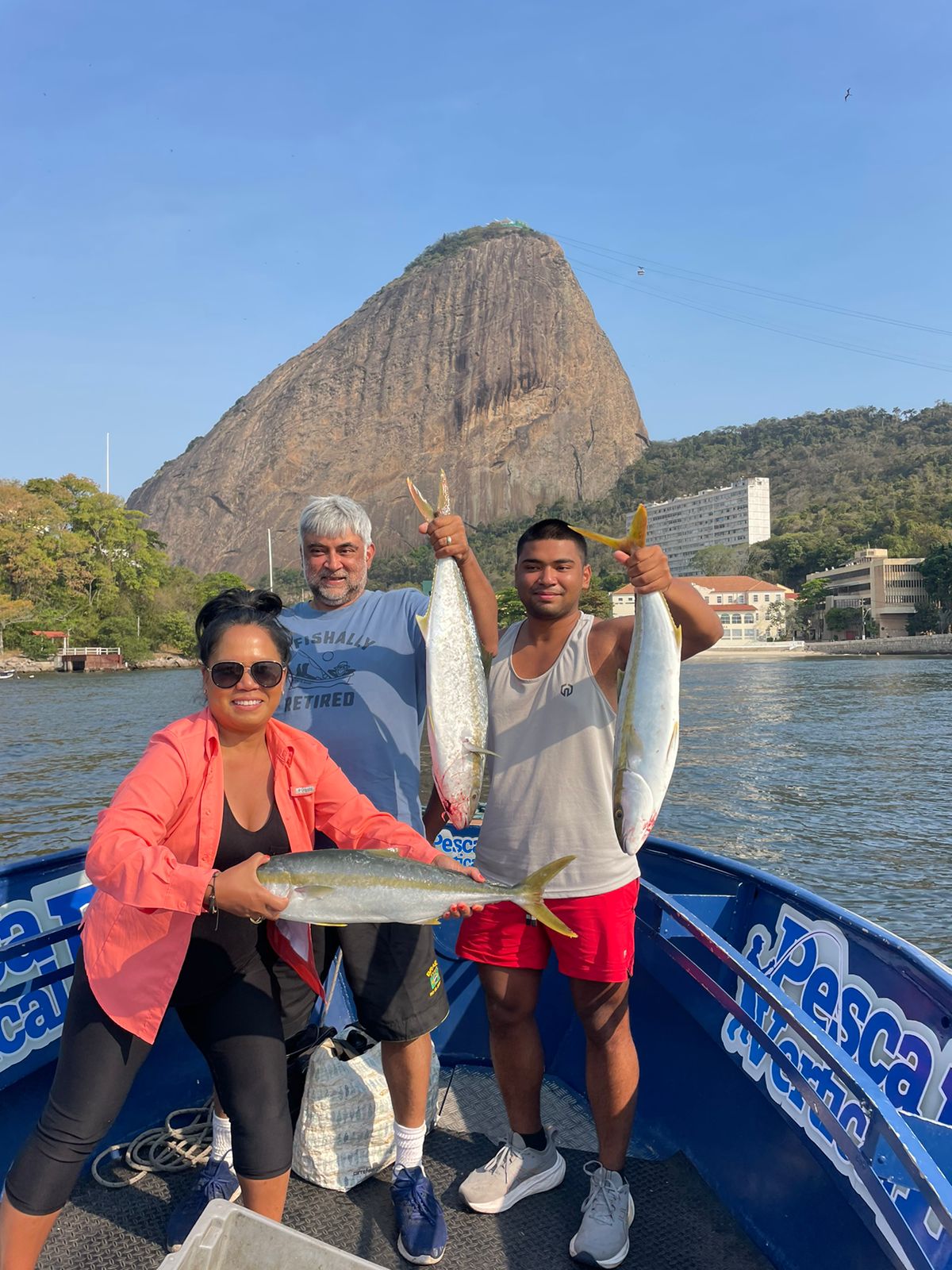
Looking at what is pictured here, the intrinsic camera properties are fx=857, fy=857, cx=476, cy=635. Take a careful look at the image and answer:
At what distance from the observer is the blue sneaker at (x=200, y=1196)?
8.47 ft

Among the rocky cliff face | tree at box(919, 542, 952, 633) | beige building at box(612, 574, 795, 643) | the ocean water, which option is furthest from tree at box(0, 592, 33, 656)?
the rocky cliff face

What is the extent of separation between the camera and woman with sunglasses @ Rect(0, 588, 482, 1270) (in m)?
1.95

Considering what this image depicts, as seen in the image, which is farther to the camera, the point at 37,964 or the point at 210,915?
the point at 37,964

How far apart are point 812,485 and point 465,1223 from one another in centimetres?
16285

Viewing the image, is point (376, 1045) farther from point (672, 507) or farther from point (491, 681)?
point (672, 507)

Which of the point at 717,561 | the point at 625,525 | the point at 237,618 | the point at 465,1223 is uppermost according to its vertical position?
the point at 625,525

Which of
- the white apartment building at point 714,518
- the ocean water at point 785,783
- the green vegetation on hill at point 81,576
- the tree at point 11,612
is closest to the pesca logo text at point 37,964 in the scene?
the ocean water at point 785,783

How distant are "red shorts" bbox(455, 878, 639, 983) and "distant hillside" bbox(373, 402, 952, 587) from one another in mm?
98571

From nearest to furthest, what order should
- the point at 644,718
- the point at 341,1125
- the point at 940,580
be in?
the point at 644,718, the point at 341,1125, the point at 940,580

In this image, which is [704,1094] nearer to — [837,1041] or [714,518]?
[837,1041]

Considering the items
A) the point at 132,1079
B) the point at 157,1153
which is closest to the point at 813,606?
the point at 157,1153

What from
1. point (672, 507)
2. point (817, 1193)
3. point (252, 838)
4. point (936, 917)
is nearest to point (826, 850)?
point (936, 917)

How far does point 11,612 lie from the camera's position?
56.1 meters

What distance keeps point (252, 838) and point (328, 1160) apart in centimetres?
133
